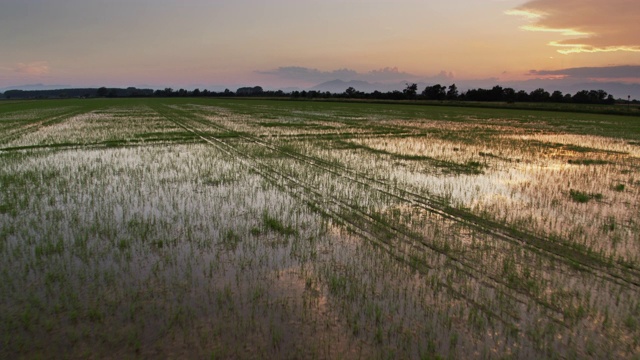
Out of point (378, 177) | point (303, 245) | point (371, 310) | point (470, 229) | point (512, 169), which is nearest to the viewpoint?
point (371, 310)

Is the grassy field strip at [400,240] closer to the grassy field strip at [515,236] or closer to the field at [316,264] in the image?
the field at [316,264]

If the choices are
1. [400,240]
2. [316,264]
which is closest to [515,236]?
[400,240]

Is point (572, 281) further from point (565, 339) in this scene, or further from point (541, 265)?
point (565, 339)

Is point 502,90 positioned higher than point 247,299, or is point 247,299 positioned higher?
point 502,90

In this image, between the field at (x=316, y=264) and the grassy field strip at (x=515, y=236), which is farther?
the grassy field strip at (x=515, y=236)

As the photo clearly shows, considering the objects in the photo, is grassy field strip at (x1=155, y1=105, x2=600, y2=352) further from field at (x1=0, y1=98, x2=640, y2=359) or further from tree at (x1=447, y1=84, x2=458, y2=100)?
tree at (x1=447, y1=84, x2=458, y2=100)

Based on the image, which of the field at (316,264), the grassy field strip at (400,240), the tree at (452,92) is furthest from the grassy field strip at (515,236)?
the tree at (452,92)

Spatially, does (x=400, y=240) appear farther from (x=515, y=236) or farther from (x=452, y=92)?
(x=452, y=92)

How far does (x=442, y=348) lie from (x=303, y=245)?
3.21 meters

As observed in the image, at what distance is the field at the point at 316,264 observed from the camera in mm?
4055

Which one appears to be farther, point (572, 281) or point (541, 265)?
point (541, 265)

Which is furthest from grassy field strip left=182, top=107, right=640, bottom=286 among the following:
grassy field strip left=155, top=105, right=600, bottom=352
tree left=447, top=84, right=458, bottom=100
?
tree left=447, top=84, right=458, bottom=100

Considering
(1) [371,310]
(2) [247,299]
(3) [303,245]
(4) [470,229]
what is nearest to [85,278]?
(2) [247,299]

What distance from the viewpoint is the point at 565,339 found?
4.09 m
